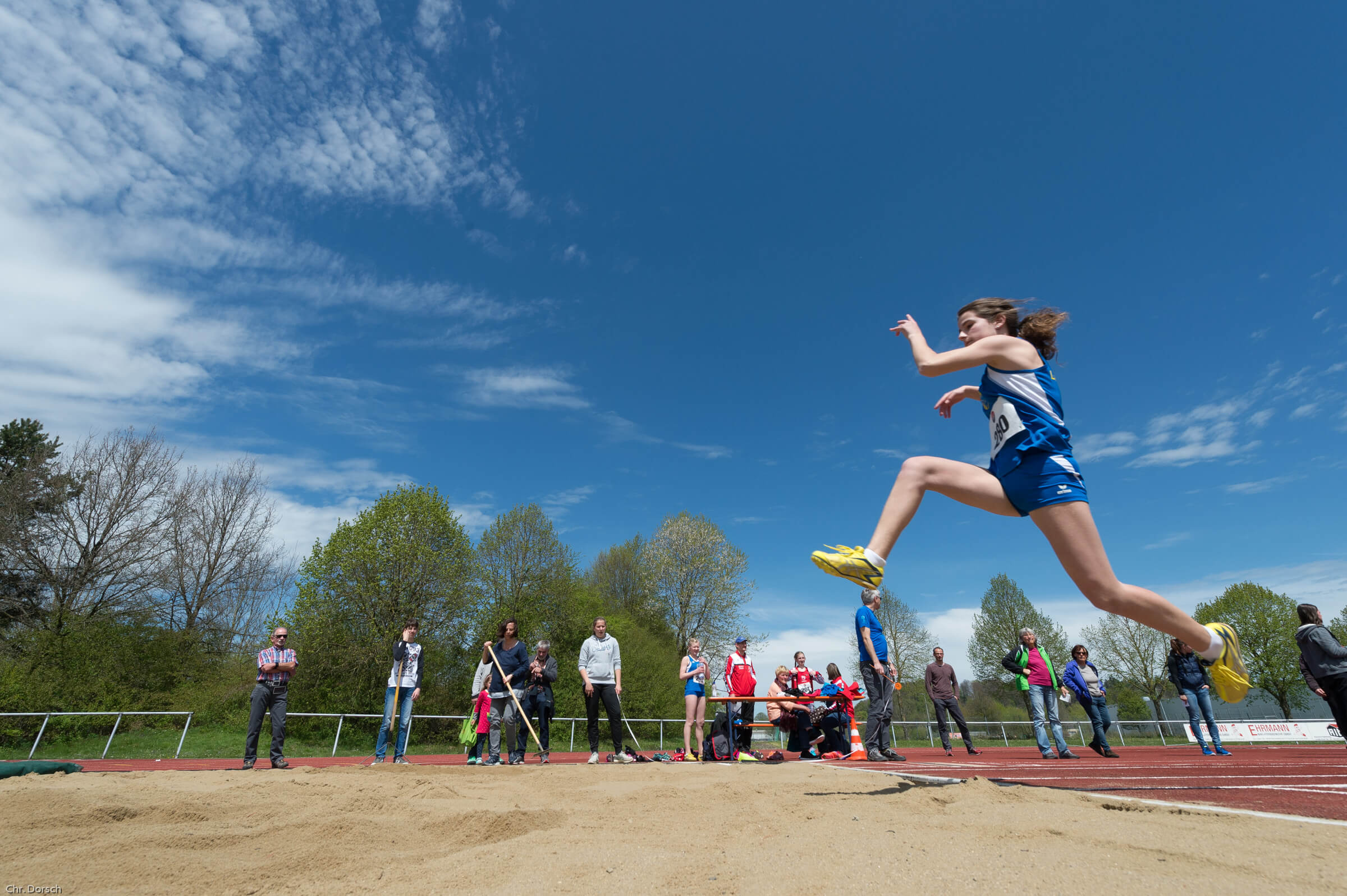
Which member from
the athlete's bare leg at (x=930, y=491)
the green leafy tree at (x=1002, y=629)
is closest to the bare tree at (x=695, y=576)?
the green leafy tree at (x=1002, y=629)

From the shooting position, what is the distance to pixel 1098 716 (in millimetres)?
8555

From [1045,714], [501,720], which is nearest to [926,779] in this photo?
[1045,714]

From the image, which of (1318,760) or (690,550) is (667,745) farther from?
(1318,760)

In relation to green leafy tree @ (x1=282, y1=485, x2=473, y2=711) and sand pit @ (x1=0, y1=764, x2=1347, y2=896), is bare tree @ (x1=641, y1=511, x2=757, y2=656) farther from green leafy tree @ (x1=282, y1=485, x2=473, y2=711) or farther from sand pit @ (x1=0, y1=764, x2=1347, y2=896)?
sand pit @ (x1=0, y1=764, x2=1347, y2=896)

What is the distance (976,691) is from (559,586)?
29.6 metres

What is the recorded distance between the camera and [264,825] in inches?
107

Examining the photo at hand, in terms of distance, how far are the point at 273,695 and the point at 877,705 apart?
7661 mm

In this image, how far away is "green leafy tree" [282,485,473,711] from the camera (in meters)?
22.8

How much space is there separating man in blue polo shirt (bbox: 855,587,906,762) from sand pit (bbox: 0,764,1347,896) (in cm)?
357

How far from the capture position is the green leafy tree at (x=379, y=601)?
22.8 m

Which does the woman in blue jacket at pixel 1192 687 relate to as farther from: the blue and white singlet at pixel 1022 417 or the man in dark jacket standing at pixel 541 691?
the man in dark jacket standing at pixel 541 691

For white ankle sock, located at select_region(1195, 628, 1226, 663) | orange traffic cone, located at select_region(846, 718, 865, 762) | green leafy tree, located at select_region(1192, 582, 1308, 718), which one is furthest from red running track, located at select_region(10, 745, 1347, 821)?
green leafy tree, located at select_region(1192, 582, 1308, 718)

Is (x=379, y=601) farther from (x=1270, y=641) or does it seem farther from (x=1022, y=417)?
(x=1270, y=641)

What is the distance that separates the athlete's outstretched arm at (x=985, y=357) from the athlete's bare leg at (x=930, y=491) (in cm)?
44
